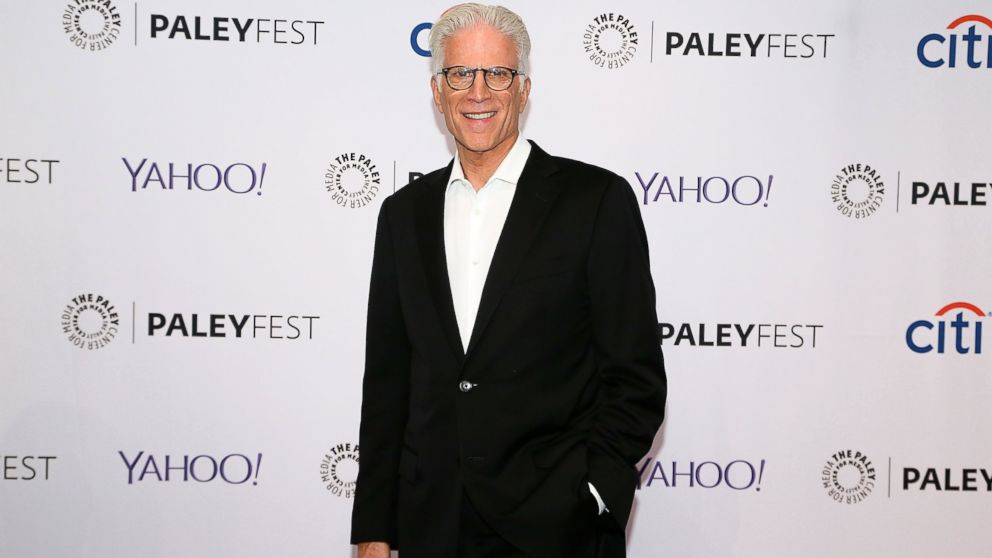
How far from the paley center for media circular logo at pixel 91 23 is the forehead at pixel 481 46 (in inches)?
70.6

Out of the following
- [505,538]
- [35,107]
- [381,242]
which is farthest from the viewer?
[35,107]

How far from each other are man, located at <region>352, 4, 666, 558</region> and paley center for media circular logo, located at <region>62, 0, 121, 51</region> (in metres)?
1.71

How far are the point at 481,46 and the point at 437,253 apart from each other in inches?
19.1

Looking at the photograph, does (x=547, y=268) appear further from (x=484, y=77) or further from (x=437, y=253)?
(x=484, y=77)

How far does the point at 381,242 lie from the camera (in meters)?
2.08

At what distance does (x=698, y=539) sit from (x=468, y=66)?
216 centimetres

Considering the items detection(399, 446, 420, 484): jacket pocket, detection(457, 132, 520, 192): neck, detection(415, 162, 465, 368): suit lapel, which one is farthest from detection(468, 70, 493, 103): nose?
detection(399, 446, 420, 484): jacket pocket

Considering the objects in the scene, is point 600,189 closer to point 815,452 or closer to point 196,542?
point 815,452

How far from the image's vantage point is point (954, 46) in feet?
10.4

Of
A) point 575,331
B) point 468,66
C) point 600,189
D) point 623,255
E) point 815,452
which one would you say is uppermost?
point 468,66

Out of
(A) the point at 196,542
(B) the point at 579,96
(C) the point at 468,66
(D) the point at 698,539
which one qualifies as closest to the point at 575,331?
(C) the point at 468,66

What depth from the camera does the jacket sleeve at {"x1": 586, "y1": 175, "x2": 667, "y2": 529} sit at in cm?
183

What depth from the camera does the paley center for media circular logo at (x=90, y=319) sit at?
10.3 ft

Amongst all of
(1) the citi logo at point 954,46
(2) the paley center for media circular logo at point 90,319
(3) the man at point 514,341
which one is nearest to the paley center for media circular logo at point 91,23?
(2) the paley center for media circular logo at point 90,319
